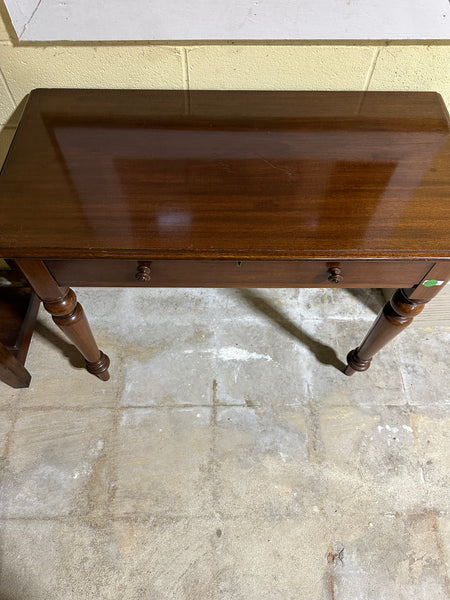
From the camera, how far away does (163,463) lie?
5.65 ft

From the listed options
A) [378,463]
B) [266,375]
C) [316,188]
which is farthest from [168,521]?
[316,188]

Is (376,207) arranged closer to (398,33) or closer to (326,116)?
(326,116)

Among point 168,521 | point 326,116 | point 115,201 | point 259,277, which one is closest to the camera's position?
point 115,201

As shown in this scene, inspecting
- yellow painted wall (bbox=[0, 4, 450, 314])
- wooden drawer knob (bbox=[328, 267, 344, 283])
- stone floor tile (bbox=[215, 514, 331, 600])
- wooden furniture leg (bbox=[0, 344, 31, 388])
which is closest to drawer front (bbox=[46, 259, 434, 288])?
wooden drawer knob (bbox=[328, 267, 344, 283])

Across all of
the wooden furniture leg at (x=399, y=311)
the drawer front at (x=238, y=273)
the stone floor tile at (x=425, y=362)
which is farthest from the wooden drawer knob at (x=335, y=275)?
the stone floor tile at (x=425, y=362)

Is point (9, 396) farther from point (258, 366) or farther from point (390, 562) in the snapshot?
point (390, 562)

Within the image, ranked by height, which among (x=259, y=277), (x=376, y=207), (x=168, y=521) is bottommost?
(x=168, y=521)

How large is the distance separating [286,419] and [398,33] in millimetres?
1422

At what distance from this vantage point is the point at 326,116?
55.6 inches

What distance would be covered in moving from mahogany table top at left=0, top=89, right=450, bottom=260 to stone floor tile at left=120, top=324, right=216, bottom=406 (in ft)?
2.94

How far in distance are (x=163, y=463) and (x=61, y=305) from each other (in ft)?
2.51

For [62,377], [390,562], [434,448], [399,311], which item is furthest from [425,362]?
[62,377]

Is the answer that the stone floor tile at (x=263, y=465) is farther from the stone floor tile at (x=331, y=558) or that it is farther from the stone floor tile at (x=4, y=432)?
the stone floor tile at (x=4, y=432)

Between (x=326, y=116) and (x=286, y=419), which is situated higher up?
(x=326, y=116)
